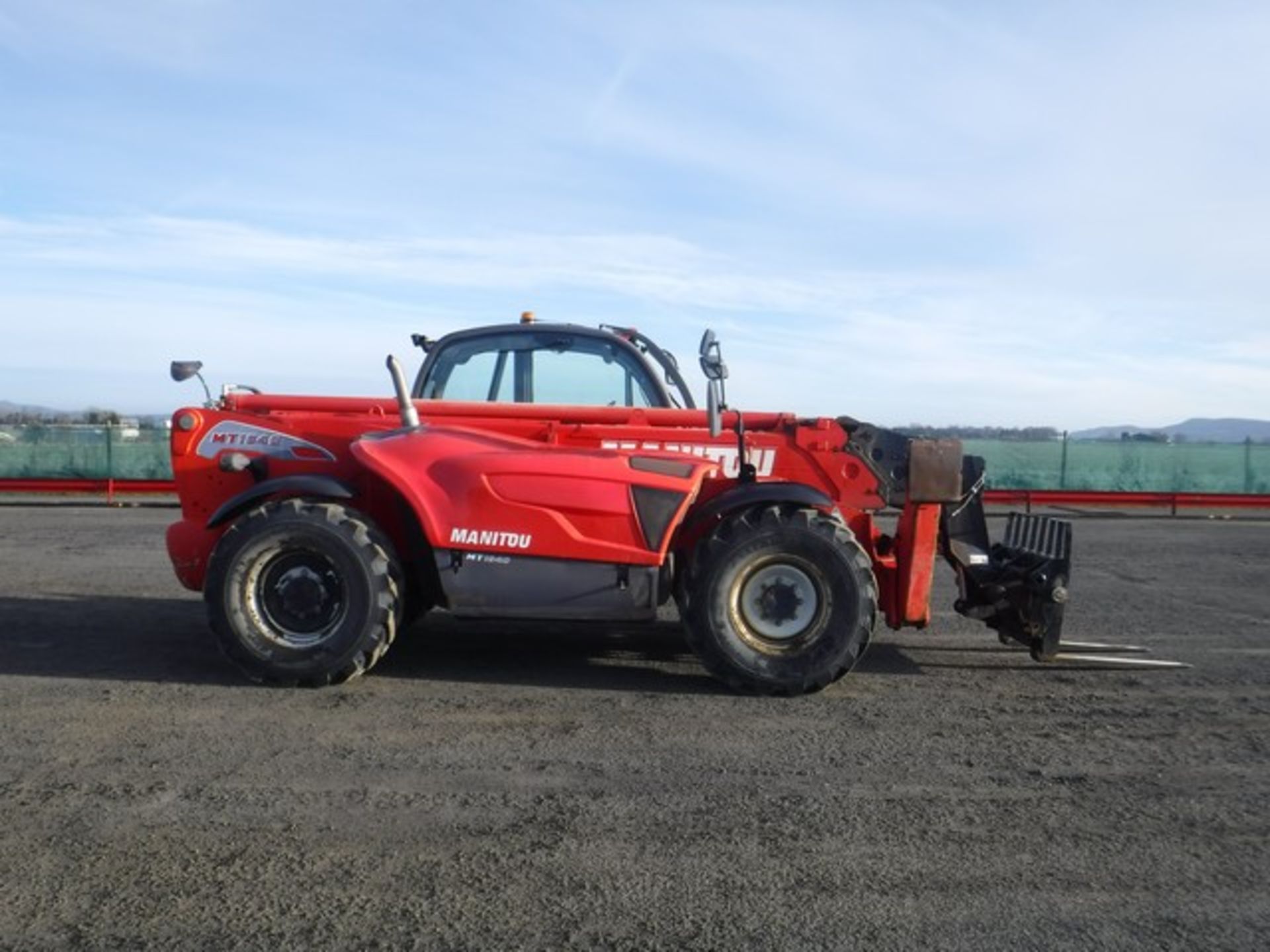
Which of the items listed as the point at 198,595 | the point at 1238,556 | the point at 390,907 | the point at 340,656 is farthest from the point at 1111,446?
the point at 390,907

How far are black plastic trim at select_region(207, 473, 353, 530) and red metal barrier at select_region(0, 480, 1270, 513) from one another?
1681 centimetres

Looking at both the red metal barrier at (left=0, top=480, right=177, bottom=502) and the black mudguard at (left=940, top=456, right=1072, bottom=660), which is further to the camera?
the red metal barrier at (left=0, top=480, right=177, bottom=502)

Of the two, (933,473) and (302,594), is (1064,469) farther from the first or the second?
(302,594)

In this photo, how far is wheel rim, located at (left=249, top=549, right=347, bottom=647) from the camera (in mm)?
6668

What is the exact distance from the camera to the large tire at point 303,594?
6.56m

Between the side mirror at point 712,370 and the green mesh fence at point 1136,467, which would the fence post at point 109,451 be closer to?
the green mesh fence at point 1136,467

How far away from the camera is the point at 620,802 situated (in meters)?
4.85

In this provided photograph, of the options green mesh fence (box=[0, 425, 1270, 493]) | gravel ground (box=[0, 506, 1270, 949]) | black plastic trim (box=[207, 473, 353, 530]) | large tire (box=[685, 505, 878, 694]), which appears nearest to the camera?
gravel ground (box=[0, 506, 1270, 949])

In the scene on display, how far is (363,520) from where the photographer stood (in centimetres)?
671

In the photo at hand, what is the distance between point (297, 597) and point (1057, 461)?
22305 millimetres

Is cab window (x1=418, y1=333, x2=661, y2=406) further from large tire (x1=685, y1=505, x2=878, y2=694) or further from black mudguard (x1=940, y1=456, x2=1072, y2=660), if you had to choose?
black mudguard (x1=940, y1=456, x2=1072, y2=660)

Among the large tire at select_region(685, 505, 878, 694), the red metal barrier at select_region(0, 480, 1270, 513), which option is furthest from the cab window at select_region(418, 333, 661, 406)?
the red metal barrier at select_region(0, 480, 1270, 513)

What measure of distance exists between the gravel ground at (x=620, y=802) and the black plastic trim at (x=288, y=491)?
0.94 meters

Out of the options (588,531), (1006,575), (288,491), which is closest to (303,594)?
(288,491)
